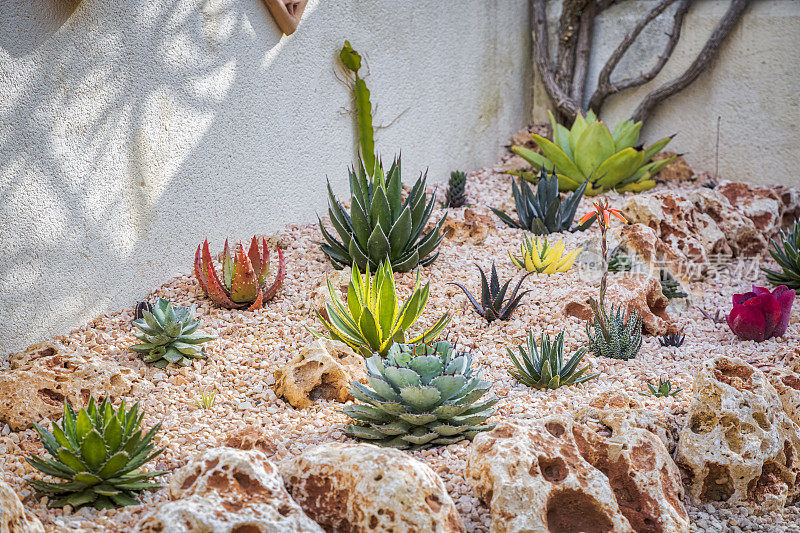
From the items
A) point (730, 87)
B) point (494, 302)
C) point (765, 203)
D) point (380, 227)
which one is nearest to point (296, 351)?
point (380, 227)

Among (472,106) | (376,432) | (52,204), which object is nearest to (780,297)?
(376,432)

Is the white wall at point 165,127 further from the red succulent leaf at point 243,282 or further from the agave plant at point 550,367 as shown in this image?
the agave plant at point 550,367

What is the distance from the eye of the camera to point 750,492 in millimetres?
2438

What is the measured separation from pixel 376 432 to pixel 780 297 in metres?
2.25

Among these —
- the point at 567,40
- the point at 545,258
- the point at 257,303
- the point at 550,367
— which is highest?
the point at 567,40

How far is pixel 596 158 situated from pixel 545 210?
0.94 m

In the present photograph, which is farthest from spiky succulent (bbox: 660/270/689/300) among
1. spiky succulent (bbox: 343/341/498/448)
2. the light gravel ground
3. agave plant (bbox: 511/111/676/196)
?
spiky succulent (bbox: 343/341/498/448)

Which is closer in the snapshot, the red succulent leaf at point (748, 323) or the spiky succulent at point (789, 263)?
the red succulent leaf at point (748, 323)

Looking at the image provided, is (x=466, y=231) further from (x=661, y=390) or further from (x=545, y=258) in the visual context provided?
(x=661, y=390)

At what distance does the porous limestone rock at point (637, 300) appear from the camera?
11.7ft

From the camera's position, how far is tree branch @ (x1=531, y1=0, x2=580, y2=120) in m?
6.14

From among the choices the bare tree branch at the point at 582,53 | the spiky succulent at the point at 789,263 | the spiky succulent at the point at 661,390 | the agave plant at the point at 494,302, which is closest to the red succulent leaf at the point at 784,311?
the spiky succulent at the point at 789,263

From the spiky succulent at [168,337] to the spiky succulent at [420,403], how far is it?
96cm

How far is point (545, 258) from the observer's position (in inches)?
158
